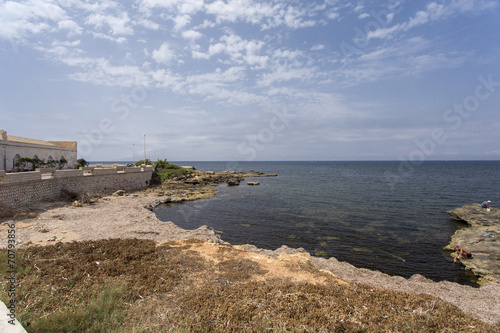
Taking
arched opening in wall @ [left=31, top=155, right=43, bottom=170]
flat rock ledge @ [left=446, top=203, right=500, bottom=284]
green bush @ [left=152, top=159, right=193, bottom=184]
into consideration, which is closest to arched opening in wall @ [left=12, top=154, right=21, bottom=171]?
arched opening in wall @ [left=31, top=155, right=43, bottom=170]

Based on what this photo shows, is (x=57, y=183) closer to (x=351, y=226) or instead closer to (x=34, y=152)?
(x=34, y=152)

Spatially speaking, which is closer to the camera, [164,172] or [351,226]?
[351,226]

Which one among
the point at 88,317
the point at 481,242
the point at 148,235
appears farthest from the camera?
the point at 481,242

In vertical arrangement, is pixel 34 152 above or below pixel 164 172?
above

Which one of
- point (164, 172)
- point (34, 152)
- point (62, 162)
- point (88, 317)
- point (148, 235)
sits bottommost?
point (148, 235)

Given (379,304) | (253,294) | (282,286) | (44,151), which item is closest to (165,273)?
(253,294)

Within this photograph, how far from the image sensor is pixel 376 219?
81.9 ft

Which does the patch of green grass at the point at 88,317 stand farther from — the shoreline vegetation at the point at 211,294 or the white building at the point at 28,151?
the white building at the point at 28,151

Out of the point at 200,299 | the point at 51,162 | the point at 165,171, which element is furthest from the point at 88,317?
the point at 165,171

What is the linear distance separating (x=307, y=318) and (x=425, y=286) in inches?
327

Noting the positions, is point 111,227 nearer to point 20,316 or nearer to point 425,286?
point 20,316

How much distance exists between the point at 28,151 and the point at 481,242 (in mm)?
49852

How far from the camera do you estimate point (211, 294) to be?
734 centimetres

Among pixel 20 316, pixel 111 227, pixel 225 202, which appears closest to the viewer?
pixel 20 316
